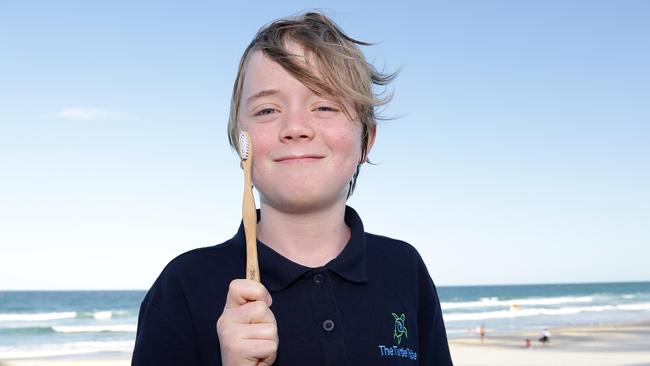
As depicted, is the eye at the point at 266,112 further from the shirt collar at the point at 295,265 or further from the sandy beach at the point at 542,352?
the sandy beach at the point at 542,352

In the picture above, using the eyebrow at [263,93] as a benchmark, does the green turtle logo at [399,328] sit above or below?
below

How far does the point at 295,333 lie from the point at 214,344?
216mm

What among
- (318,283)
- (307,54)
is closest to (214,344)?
(318,283)

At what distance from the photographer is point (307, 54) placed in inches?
83.5

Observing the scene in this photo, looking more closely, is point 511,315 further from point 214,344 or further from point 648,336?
point 214,344

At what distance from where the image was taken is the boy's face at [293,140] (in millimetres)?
2021

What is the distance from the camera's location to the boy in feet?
6.63

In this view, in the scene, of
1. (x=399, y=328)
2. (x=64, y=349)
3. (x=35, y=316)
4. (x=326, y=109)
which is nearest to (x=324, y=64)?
(x=326, y=109)

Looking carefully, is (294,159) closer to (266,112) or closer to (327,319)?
(266,112)

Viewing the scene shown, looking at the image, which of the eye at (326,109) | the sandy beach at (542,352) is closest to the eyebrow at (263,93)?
the eye at (326,109)

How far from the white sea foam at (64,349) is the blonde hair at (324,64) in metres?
18.3

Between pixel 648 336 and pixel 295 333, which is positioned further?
pixel 648 336

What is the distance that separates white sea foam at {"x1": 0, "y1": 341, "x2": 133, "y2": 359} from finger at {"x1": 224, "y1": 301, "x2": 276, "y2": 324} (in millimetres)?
18676

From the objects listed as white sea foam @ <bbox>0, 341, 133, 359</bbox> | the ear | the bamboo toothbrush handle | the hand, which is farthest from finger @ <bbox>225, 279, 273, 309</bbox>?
white sea foam @ <bbox>0, 341, 133, 359</bbox>
